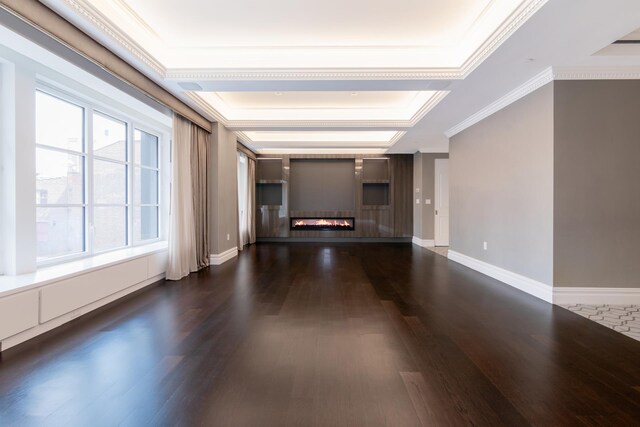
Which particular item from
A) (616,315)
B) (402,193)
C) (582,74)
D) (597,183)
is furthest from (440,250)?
(582,74)

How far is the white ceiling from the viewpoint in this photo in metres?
2.74

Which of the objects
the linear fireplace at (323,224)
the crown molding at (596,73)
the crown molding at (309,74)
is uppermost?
the crown molding at (309,74)

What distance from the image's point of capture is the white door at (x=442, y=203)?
28.1 ft

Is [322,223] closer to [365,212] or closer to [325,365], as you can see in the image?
[365,212]

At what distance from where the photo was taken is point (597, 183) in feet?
11.8

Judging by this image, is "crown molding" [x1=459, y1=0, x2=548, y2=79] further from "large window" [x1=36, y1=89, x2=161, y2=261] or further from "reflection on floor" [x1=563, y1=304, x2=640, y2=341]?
"large window" [x1=36, y1=89, x2=161, y2=261]

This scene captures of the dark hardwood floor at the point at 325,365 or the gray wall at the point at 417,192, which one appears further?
the gray wall at the point at 417,192

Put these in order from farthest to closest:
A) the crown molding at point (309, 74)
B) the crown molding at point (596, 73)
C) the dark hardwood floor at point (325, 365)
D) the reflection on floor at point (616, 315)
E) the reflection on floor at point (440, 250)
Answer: the reflection on floor at point (440, 250) < the crown molding at point (309, 74) < the crown molding at point (596, 73) < the reflection on floor at point (616, 315) < the dark hardwood floor at point (325, 365)

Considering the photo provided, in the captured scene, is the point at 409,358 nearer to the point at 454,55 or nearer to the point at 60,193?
the point at 454,55

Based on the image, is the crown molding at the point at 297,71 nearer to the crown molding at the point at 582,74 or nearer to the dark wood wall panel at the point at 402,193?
the crown molding at the point at 582,74

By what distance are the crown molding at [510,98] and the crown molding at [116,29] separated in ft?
14.1

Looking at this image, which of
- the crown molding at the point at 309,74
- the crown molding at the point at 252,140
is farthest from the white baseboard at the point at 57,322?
the crown molding at the point at 252,140

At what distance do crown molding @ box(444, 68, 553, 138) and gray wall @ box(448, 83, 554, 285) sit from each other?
7 cm

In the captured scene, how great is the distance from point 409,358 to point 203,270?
4.01 metres
